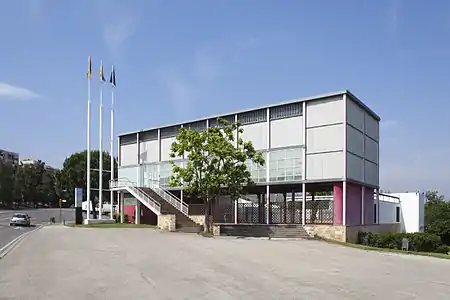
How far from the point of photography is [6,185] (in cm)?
10688

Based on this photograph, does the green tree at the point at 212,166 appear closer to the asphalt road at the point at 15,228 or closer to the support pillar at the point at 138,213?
the asphalt road at the point at 15,228

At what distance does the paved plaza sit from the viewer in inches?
435

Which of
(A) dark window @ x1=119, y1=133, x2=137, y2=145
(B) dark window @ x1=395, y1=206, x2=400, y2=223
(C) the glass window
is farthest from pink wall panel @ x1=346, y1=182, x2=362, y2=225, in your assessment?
(A) dark window @ x1=119, y1=133, x2=137, y2=145

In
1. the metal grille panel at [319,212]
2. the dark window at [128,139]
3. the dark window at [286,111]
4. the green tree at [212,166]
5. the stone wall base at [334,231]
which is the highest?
the dark window at [286,111]

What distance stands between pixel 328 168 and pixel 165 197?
52.8 ft

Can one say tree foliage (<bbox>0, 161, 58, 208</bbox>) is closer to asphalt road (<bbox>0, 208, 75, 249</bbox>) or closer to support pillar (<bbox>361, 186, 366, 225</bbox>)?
asphalt road (<bbox>0, 208, 75, 249</bbox>)

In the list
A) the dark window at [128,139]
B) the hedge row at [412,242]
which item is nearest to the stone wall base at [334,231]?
the hedge row at [412,242]

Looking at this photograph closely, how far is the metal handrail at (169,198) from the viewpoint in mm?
42844

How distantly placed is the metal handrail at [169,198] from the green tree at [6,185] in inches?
2686

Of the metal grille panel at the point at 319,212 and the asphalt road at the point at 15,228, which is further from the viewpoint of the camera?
the metal grille panel at the point at 319,212

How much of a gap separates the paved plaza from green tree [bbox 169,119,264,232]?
1321 centimetres

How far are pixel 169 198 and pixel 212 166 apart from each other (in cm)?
1045

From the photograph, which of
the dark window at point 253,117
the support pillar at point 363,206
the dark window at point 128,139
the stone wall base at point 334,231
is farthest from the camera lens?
the dark window at point 128,139

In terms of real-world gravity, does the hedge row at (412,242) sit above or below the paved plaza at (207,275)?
below
